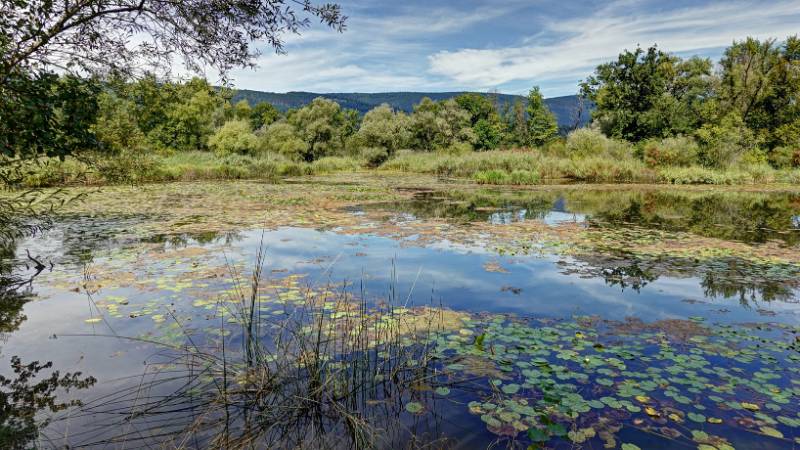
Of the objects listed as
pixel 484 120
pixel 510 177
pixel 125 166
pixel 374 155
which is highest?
pixel 484 120

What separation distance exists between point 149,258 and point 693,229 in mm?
13263

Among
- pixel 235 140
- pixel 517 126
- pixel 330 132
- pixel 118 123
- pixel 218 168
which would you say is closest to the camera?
pixel 118 123

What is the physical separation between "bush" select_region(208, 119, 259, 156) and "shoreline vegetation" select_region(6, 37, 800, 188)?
0.36 ft

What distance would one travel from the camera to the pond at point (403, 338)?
3.39m

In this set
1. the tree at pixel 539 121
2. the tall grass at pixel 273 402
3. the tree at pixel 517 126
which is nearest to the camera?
the tall grass at pixel 273 402

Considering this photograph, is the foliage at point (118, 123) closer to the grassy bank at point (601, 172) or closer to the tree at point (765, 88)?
the grassy bank at point (601, 172)

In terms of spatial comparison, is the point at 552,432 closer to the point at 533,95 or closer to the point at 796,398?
the point at 796,398

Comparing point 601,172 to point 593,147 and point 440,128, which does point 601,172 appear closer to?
point 593,147

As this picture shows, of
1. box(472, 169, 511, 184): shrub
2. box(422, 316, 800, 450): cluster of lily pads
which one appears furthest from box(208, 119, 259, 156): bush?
box(422, 316, 800, 450): cluster of lily pads

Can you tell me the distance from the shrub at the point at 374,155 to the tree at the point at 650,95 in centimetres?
2159

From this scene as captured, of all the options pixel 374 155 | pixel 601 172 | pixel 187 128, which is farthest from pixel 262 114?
pixel 601 172

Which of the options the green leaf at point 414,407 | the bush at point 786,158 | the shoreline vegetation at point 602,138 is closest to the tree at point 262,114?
the shoreline vegetation at point 602,138

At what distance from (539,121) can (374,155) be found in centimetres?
3221

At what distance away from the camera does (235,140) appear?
120 feet
